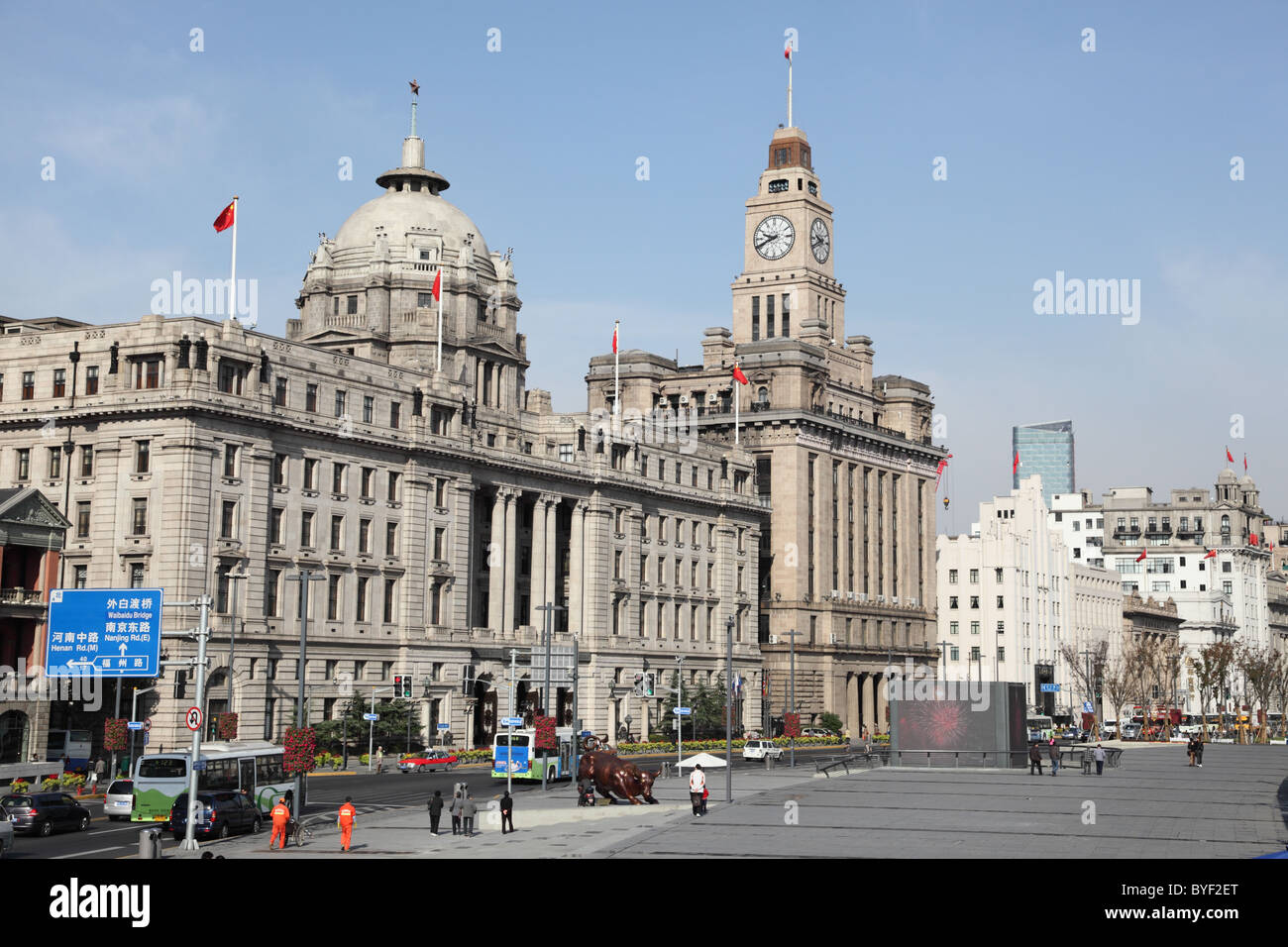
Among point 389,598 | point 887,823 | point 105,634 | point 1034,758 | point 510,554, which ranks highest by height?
point 510,554

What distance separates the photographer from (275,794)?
57188 millimetres

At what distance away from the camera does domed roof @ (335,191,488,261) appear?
119m

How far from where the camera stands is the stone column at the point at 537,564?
114000 mm

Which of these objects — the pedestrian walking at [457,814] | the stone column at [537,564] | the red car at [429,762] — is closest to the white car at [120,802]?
the pedestrian walking at [457,814]

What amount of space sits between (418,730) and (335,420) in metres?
20.2

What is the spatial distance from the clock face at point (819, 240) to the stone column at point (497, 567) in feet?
206

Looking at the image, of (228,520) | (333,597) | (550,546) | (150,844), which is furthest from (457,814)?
(550,546)

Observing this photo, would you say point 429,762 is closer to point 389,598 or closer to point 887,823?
point 389,598

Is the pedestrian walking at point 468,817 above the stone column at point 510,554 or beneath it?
beneath

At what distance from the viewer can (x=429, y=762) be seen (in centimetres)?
8944

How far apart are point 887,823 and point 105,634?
3065 cm

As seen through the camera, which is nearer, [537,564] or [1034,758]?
[1034,758]

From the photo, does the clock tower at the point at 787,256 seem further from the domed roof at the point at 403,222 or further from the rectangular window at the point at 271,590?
the rectangular window at the point at 271,590
